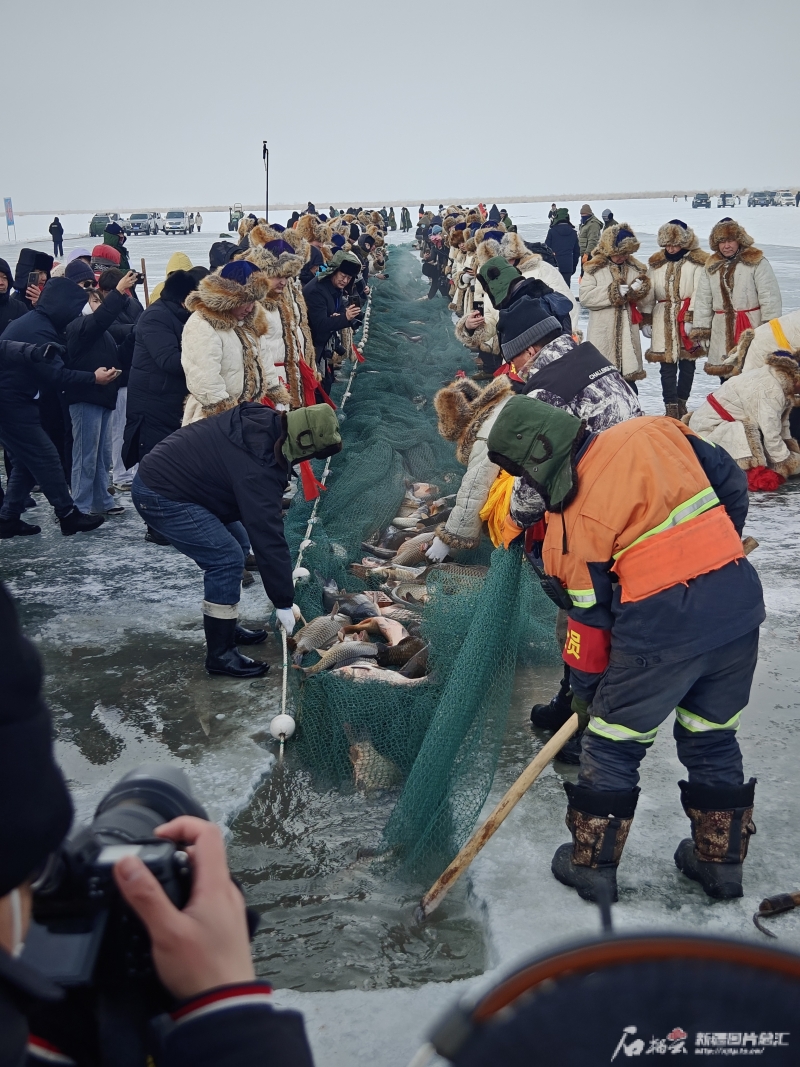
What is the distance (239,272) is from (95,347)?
60.6 inches

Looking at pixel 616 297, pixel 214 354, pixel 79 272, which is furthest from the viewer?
pixel 616 297

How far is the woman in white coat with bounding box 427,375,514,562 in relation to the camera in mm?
5195

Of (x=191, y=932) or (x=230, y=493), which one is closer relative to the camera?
(x=191, y=932)

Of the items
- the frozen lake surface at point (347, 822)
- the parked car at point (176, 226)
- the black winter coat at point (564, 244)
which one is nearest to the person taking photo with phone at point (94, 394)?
the frozen lake surface at point (347, 822)

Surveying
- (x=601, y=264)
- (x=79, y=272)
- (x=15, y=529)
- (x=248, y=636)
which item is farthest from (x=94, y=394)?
(x=601, y=264)

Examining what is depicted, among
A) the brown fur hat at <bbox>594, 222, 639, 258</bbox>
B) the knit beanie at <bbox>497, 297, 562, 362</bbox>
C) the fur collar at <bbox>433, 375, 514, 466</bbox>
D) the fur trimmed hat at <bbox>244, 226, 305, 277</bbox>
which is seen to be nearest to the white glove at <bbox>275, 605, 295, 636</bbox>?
the fur collar at <bbox>433, 375, 514, 466</bbox>

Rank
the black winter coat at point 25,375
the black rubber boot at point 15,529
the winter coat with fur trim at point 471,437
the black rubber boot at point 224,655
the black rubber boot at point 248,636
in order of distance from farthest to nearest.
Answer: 1. the black rubber boot at point 15,529
2. the black winter coat at point 25,375
3. the black rubber boot at point 248,636
4. the winter coat with fur trim at point 471,437
5. the black rubber boot at point 224,655

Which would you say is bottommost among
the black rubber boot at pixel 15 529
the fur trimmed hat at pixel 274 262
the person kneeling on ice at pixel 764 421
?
the black rubber boot at pixel 15 529

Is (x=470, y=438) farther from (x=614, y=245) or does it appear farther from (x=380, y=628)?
(x=614, y=245)

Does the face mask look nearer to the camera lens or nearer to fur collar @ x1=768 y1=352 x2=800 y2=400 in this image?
the camera lens

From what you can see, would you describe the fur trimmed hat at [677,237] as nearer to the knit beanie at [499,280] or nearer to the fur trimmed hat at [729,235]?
the fur trimmed hat at [729,235]

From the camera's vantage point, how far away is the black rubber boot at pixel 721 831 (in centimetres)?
303

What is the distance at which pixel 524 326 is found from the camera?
15.7ft

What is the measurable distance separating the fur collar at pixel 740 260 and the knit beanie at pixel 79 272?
5.59 meters
